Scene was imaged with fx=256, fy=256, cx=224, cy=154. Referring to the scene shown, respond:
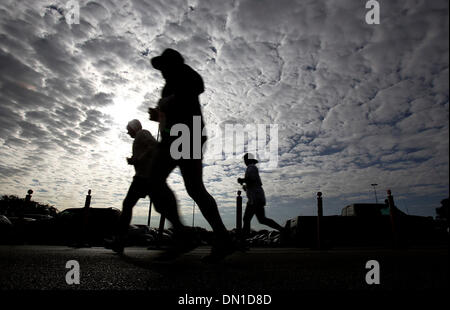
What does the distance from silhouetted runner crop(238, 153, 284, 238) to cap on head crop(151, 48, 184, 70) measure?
3524mm

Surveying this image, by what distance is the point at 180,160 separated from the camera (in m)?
2.48

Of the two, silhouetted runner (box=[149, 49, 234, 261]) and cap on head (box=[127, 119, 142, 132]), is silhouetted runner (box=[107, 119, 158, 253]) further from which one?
silhouetted runner (box=[149, 49, 234, 261])

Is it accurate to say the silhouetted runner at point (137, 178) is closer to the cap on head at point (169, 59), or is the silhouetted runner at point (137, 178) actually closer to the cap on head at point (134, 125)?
the cap on head at point (134, 125)

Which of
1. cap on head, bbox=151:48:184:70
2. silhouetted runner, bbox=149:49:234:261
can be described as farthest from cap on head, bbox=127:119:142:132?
cap on head, bbox=151:48:184:70

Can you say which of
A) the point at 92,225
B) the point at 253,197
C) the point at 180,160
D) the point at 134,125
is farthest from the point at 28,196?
the point at 180,160

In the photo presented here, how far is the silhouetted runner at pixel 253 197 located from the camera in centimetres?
566

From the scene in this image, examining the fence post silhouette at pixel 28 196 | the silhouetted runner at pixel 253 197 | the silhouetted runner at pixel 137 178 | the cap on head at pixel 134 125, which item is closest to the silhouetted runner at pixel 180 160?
the silhouetted runner at pixel 137 178

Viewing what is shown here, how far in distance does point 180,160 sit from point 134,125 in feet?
6.06

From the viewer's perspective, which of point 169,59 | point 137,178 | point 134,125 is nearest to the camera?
point 169,59

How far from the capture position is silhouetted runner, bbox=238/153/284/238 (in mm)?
5664

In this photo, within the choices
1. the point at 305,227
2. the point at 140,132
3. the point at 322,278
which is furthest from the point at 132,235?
the point at 322,278

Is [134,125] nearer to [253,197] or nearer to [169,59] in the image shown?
[169,59]

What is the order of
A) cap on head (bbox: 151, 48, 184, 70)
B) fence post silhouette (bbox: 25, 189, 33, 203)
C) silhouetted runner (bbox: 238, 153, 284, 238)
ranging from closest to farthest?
cap on head (bbox: 151, 48, 184, 70) → silhouetted runner (bbox: 238, 153, 284, 238) → fence post silhouette (bbox: 25, 189, 33, 203)
